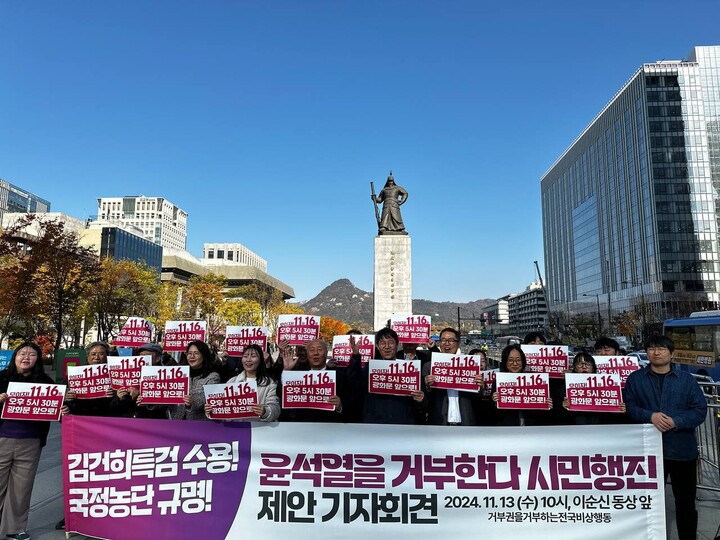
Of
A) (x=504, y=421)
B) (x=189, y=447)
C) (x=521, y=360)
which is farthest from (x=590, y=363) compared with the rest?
(x=189, y=447)

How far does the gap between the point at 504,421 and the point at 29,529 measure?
5.05 m

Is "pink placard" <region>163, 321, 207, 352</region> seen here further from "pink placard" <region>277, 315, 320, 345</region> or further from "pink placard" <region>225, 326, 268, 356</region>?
"pink placard" <region>277, 315, 320, 345</region>

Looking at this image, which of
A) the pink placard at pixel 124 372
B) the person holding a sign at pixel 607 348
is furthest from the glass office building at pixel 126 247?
the person holding a sign at pixel 607 348

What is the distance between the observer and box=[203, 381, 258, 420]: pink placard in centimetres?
443

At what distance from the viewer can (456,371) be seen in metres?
4.87

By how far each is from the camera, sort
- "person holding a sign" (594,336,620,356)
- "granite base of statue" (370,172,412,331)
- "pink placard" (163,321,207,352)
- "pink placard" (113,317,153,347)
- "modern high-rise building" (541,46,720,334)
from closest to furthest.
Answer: "person holding a sign" (594,336,620,356)
"pink placard" (163,321,207,352)
"pink placard" (113,317,153,347)
"granite base of statue" (370,172,412,331)
"modern high-rise building" (541,46,720,334)

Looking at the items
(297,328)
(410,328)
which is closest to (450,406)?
(410,328)

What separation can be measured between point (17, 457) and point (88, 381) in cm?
90

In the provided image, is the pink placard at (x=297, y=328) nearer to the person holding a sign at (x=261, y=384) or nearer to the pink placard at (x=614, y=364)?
the person holding a sign at (x=261, y=384)

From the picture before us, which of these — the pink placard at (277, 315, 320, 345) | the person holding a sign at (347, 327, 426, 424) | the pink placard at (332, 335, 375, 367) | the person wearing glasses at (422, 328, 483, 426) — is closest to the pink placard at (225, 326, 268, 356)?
the pink placard at (277, 315, 320, 345)

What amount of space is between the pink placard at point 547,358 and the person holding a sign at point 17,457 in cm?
541

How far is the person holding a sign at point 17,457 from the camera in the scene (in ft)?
15.0

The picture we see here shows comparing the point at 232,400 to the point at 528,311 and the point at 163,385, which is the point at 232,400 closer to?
the point at 163,385

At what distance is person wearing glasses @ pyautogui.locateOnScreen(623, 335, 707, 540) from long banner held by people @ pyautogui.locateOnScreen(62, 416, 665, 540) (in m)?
0.15
